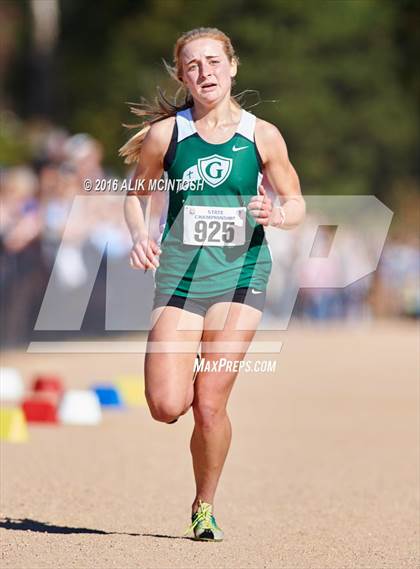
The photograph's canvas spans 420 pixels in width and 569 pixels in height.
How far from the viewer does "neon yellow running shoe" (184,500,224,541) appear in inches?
255

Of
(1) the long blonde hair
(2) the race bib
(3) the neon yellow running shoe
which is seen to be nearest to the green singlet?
(2) the race bib

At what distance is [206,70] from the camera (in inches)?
255

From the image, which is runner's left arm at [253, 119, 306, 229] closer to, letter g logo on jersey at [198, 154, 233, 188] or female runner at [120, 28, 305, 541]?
female runner at [120, 28, 305, 541]

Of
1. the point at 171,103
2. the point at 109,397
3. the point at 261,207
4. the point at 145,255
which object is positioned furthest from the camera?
the point at 109,397

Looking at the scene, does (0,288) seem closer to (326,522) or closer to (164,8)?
(326,522)

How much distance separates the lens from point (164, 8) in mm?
48469

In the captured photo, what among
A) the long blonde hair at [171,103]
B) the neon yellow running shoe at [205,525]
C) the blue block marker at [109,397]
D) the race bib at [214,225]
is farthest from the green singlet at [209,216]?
the blue block marker at [109,397]

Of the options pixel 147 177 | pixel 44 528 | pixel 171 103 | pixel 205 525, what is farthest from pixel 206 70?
pixel 44 528

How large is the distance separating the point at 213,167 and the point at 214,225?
0.85ft

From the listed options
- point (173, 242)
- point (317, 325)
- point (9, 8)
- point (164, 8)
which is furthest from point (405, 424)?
point (9, 8)

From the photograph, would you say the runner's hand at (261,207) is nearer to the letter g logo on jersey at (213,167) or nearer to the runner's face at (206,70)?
the letter g logo on jersey at (213,167)

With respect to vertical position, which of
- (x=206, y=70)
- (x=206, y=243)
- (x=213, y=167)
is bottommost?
(x=206, y=243)

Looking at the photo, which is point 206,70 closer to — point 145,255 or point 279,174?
point 279,174

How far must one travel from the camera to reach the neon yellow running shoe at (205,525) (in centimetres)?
649
